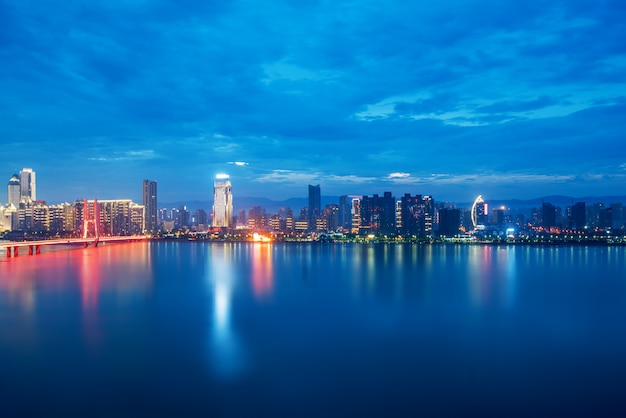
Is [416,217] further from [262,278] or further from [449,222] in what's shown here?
[262,278]

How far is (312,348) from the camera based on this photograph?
9.23 metres

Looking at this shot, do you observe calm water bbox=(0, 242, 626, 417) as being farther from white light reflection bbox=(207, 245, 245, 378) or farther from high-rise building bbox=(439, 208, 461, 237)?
high-rise building bbox=(439, 208, 461, 237)

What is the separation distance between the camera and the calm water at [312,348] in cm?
651

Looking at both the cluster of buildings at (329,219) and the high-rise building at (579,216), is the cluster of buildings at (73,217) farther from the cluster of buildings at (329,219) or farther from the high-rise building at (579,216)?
the high-rise building at (579,216)

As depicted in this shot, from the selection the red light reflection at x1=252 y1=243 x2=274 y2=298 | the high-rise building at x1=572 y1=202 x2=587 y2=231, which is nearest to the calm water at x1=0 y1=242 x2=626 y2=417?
the red light reflection at x1=252 y1=243 x2=274 y2=298

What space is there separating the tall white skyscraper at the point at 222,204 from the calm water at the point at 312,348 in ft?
202

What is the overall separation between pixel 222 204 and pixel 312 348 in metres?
73.7

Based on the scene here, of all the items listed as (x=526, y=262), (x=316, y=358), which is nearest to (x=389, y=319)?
(x=316, y=358)

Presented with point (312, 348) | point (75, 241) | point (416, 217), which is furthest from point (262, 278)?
point (416, 217)

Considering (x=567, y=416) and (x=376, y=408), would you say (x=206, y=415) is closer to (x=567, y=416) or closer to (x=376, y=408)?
(x=376, y=408)

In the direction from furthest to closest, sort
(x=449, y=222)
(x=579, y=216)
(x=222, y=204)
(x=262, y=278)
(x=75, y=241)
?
(x=222, y=204)
(x=579, y=216)
(x=449, y=222)
(x=75, y=241)
(x=262, y=278)

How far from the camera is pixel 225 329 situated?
10984 mm

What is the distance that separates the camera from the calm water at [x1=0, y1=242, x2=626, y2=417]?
6512mm

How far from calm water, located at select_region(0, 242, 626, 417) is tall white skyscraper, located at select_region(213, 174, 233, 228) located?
61514 mm
